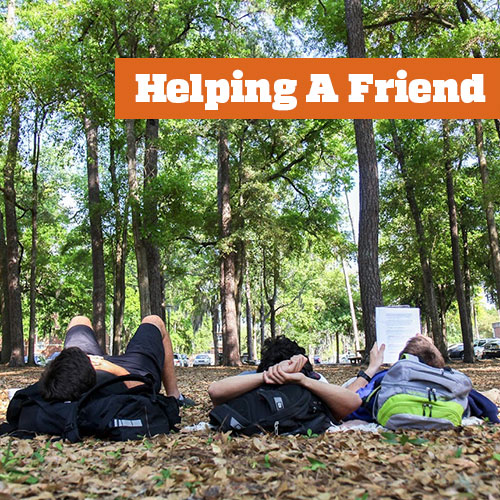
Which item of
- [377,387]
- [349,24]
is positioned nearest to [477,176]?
[349,24]

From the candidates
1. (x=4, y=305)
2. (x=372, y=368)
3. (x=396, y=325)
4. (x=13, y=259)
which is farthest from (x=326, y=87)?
(x=4, y=305)

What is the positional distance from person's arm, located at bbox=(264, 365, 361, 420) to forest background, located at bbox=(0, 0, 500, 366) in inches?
299

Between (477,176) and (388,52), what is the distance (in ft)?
40.8

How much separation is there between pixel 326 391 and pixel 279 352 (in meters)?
0.51

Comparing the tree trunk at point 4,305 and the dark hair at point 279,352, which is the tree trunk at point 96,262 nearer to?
the tree trunk at point 4,305

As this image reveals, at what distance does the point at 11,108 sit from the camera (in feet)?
62.5

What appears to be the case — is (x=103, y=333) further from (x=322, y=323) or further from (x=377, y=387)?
(x=322, y=323)

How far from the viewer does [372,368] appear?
5953mm

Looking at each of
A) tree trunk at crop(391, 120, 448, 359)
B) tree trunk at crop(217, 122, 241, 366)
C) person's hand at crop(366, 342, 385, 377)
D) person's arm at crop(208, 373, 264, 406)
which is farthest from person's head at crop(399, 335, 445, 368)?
tree trunk at crop(391, 120, 448, 359)

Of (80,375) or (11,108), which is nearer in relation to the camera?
(80,375)

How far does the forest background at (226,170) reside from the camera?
1596 centimetres

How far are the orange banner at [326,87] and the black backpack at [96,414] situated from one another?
9.67m

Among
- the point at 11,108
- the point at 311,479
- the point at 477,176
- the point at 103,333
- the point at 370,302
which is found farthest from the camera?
the point at 477,176

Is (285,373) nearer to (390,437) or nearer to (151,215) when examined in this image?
(390,437)
